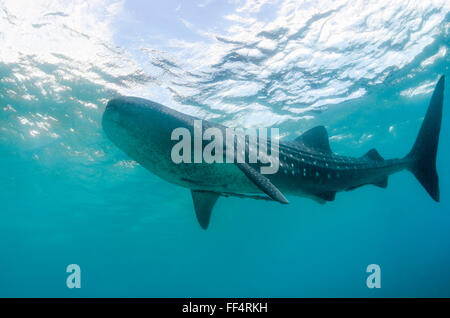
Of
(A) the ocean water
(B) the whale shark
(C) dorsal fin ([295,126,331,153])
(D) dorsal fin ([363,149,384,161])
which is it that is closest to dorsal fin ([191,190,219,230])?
(B) the whale shark

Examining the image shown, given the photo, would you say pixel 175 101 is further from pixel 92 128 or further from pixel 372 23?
pixel 372 23

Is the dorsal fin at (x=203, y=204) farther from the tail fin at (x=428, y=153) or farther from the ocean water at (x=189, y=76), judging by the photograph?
the ocean water at (x=189, y=76)

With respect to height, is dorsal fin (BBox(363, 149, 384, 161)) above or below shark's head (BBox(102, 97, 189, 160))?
above

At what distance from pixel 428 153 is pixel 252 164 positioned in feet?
14.3

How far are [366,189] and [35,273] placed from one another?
4107 inches

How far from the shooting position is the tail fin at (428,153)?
5530 millimetres

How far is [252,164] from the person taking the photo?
13.4 feet

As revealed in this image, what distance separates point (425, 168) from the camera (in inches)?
231

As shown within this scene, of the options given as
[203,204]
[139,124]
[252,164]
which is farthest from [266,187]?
[203,204]

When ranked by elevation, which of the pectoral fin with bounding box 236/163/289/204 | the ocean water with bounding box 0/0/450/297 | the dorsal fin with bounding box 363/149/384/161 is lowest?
the pectoral fin with bounding box 236/163/289/204

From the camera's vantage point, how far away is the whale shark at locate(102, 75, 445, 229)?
2.94 meters

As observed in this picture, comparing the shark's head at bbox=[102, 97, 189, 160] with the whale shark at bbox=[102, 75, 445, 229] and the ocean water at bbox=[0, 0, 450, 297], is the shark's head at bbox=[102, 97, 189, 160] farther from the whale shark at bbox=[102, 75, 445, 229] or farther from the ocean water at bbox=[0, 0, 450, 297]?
the ocean water at bbox=[0, 0, 450, 297]

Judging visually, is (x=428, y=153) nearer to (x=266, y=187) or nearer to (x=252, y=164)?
(x=252, y=164)

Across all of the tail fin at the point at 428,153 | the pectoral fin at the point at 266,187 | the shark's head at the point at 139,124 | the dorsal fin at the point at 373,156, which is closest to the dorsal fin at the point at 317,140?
the dorsal fin at the point at 373,156
